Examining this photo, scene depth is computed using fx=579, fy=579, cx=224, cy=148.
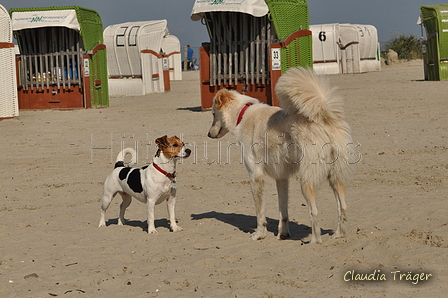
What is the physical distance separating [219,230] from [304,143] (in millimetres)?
1686

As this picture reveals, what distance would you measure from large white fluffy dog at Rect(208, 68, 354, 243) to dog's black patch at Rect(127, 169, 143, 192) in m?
1.37

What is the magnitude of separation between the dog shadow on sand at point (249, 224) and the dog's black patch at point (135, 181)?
3.17ft

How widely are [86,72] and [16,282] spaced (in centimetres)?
1737

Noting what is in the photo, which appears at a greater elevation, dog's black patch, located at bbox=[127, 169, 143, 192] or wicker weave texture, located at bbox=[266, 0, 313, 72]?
wicker weave texture, located at bbox=[266, 0, 313, 72]

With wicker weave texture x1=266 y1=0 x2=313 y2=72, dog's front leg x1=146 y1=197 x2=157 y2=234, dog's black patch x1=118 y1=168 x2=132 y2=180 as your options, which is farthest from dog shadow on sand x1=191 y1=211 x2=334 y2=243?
wicker weave texture x1=266 y1=0 x2=313 y2=72

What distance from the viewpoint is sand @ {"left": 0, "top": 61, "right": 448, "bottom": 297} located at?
4.87 metres

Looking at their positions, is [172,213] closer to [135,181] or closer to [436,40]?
[135,181]

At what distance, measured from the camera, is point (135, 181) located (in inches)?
275

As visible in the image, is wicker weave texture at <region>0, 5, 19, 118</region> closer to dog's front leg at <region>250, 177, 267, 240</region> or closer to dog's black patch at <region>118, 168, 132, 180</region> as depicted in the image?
dog's black patch at <region>118, 168, 132, 180</region>

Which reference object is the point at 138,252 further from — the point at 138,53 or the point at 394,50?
the point at 394,50

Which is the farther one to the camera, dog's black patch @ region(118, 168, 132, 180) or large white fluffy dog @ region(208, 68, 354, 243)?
dog's black patch @ region(118, 168, 132, 180)

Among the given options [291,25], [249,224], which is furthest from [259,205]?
[291,25]

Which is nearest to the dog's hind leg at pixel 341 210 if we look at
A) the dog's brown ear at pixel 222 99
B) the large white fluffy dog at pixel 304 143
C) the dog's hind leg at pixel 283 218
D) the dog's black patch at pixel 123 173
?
the large white fluffy dog at pixel 304 143

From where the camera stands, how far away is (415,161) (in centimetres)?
1004
